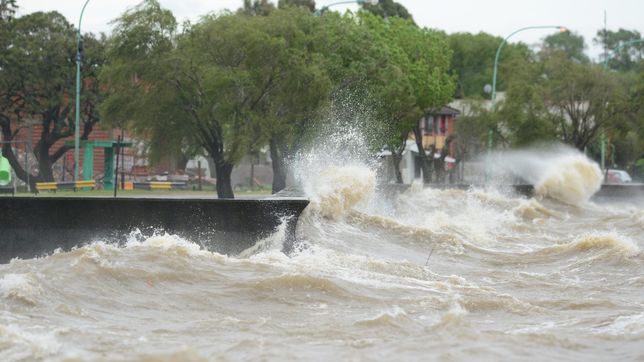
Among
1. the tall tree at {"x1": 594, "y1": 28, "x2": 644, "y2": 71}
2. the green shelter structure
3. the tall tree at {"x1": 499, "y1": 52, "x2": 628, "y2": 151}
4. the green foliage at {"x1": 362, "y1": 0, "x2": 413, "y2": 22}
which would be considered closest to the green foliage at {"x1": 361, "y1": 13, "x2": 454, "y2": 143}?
the tall tree at {"x1": 499, "y1": 52, "x2": 628, "y2": 151}

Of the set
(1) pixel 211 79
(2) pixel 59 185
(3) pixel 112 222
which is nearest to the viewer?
(3) pixel 112 222

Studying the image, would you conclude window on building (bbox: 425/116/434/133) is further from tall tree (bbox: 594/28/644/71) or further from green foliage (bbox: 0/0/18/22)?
tall tree (bbox: 594/28/644/71)

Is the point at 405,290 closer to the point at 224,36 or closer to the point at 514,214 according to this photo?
the point at 514,214

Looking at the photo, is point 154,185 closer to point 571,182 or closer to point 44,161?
point 44,161

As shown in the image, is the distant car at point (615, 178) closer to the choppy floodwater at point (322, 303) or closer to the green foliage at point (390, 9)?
the green foliage at point (390, 9)

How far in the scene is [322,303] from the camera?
39.2 feet

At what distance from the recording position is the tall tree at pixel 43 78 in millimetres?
49969

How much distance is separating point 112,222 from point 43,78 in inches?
1461

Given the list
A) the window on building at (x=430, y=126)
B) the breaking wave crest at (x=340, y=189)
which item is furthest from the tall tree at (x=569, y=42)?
the breaking wave crest at (x=340, y=189)

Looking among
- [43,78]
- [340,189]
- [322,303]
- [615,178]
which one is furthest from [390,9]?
[322,303]

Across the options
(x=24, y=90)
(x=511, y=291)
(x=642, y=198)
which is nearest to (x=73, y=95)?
(x=24, y=90)

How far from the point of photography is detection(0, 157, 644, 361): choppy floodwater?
934 cm

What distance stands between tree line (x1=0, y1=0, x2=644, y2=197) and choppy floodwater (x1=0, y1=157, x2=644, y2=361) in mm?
17594

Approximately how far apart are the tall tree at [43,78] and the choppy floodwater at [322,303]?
3308 centimetres
